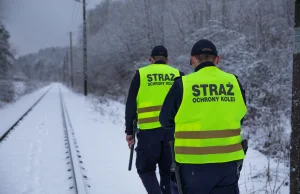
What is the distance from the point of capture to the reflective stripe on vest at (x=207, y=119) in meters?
2.73

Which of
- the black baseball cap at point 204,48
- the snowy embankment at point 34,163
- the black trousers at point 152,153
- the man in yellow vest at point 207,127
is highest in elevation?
the black baseball cap at point 204,48

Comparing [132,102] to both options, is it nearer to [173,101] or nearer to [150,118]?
[150,118]

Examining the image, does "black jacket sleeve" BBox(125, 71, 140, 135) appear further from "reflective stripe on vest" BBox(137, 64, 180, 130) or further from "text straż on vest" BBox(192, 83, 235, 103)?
"text straż on vest" BBox(192, 83, 235, 103)

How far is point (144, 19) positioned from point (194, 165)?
2584cm

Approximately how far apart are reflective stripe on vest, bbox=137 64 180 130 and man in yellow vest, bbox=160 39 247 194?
1.26 metres

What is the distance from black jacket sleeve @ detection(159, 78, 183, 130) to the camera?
2826 millimetres

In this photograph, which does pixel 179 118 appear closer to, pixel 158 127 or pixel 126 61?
pixel 158 127

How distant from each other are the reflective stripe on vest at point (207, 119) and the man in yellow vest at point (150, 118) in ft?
4.26

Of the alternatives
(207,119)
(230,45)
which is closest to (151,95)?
(207,119)

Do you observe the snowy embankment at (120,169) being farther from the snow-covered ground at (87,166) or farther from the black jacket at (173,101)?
the black jacket at (173,101)

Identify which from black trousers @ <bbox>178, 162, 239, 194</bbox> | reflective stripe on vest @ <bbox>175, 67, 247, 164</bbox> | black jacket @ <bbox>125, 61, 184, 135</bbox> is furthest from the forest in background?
reflective stripe on vest @ <bbox>175, 67, 247, 164</bbox>

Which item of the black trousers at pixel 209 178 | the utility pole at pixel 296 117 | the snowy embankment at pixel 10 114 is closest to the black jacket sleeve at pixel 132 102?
the black trousers at pixel 209 178

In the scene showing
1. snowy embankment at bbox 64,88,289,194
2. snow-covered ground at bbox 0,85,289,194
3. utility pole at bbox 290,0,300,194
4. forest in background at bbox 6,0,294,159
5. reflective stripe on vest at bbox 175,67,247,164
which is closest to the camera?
reflective stripe on vest at bbox 175,67,247,164

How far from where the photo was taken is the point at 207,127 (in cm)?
272
